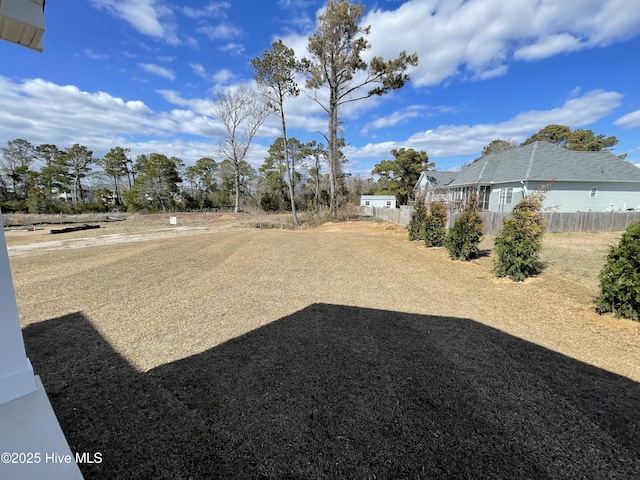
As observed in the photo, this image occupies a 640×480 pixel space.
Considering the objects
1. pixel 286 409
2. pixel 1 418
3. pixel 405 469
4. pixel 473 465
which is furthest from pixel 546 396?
pixel 1 418

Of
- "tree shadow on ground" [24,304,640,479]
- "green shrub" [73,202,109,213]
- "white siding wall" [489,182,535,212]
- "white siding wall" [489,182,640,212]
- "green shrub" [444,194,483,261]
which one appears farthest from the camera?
"green shrub" [73,202,109,213]

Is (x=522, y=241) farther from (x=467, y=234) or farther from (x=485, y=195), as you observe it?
(x=485, y=195)

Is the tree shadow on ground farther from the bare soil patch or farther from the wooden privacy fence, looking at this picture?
the wooden privacy fence

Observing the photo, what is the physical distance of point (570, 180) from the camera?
17.0m

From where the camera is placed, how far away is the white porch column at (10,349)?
4.24 feet

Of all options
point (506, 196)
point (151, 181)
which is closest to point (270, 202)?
point (151, 181)

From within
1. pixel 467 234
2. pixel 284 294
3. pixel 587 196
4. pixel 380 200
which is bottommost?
pixel 284 294

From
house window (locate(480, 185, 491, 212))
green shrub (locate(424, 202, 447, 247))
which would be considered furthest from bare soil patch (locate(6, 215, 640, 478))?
house window (locate(480, 185, 491, 212))

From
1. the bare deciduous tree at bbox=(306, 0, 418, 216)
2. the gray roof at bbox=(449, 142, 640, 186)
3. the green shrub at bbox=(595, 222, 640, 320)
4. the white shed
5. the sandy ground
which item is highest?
the bare deciduous tree at bbox=(306, 0, 418, 216)

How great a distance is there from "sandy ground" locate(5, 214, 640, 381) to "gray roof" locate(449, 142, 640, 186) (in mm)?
9900

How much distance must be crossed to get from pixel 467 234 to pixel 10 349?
8428 mm

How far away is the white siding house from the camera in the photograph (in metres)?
17.2

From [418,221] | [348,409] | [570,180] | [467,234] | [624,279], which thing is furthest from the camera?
[570,180]

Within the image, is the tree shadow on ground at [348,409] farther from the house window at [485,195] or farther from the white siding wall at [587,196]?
the house window at [485,195]
